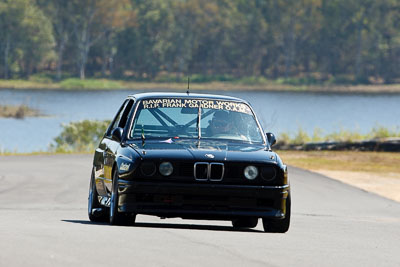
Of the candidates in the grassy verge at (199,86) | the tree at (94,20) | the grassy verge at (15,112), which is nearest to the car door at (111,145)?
the grassy verge at (15,112)

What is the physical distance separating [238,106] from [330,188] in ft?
34.1

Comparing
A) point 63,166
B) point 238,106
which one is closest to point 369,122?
point 63,166

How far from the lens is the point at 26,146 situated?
151ft

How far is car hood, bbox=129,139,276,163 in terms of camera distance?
9969 mm

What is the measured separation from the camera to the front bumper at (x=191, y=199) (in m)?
9.86

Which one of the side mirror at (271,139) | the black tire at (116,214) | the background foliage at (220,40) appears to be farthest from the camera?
the background foliage at (220,40)

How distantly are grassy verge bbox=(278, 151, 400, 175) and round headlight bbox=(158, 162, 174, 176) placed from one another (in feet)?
59.9

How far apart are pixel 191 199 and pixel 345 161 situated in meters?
22.2

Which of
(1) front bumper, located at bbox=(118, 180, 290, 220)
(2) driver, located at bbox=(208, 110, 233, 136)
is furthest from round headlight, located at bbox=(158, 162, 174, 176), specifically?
(2) driver, located at bbox=(208, 110, 233, 136)

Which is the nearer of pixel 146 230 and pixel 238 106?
pixel 146 230

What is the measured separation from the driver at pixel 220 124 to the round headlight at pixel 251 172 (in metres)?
1.18

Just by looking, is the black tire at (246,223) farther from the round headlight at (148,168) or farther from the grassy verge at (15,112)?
the grassy verge at (15,112)

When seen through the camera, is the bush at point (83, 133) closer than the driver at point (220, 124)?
No

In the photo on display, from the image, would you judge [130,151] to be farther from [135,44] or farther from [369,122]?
[135,44]
